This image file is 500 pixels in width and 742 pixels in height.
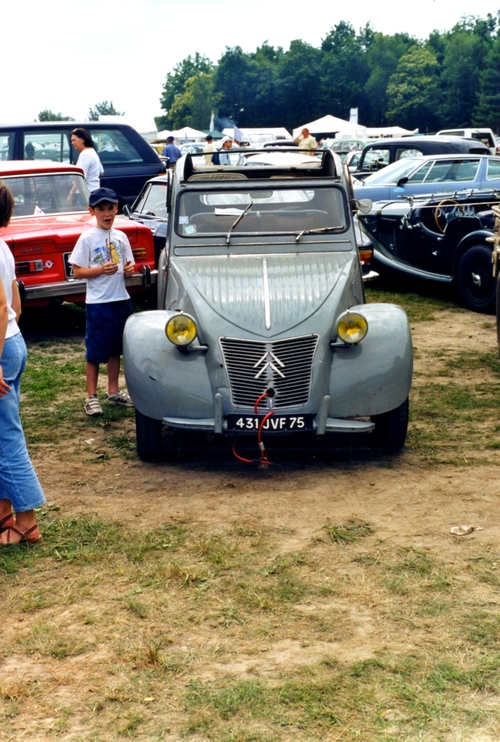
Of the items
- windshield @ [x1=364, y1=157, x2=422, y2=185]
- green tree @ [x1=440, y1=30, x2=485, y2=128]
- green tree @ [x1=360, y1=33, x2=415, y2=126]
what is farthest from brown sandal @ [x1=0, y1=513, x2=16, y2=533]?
green tree @ [x1=360, y1=33, x2=415, y2=126]

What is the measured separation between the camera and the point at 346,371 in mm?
5590

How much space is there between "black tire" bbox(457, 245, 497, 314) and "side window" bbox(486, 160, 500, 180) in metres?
3.58

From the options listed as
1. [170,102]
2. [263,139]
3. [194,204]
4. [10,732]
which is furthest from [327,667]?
[170,102]

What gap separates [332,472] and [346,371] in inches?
24.0

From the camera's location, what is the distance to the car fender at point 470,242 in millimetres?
10672

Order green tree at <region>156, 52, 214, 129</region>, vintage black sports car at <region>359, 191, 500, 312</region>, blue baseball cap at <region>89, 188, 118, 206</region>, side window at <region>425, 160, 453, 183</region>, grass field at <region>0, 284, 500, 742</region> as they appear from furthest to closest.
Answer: green tree at <region>156, 52, 214, 129</region>, side window at <region>425, 160, 453, 183</region>, vintage black sports car at <region>359, 191, 500, 312</region>, blue baseball cap at <region>89, 188, 118, 206</region>, grass field at <region>0, 284, 500, 742</region>

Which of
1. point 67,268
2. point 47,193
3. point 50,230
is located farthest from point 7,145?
point 67,268

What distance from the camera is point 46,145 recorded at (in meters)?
13.2

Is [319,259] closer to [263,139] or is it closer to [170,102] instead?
[263,139]

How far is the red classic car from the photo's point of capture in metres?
9.00

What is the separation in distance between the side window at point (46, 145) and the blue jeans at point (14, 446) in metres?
9.17

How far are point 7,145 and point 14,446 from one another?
938 centimetres

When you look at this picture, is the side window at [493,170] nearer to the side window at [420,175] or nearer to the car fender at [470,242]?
the side window at [420,175]

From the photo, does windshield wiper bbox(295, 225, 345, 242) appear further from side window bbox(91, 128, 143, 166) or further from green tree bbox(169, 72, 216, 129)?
green tree bbox(169, 72, 216, 129)
